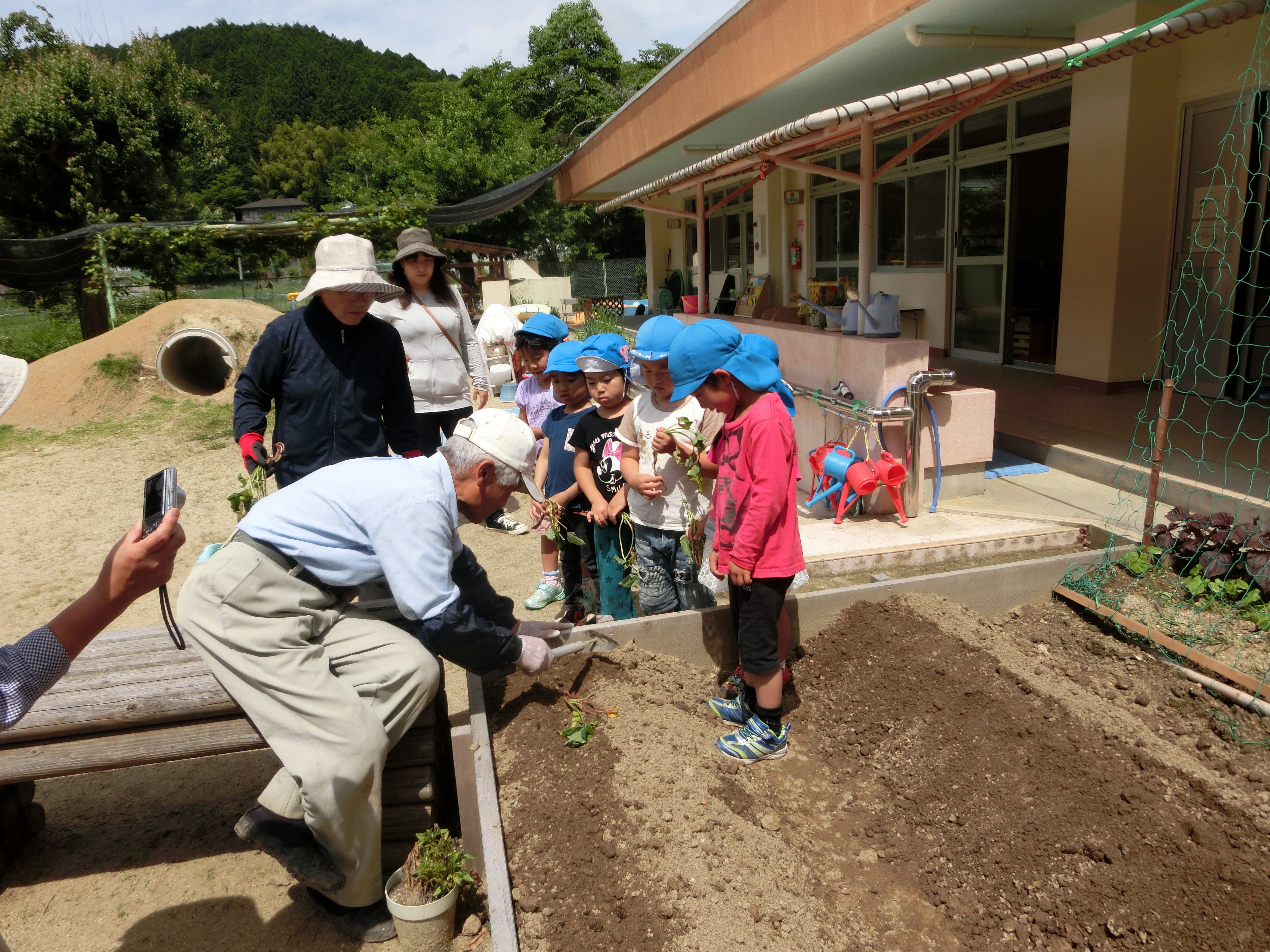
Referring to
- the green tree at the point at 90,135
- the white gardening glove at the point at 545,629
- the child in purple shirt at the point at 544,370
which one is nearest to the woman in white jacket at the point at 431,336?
the child in purple shirt at the point at 544,370

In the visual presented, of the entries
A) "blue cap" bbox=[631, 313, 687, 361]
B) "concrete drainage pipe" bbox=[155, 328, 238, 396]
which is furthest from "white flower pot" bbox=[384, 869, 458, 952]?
"concrete drainage pipe" bbox=[155, 328, 238, 396]

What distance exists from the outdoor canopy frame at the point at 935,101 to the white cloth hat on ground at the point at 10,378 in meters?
4.40

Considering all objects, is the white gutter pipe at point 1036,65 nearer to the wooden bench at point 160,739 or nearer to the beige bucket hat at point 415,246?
the beige bucket hat at point 415,246

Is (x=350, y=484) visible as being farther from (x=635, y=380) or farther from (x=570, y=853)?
(x=635, y=380)

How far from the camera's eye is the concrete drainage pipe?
11.8 metres

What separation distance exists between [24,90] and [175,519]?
24.7 metres

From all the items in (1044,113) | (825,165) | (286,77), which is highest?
(286,77)

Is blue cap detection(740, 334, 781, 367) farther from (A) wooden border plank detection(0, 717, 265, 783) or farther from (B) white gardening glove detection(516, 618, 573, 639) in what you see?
(A) wooden border plank detection(0, 717, 265, 783)

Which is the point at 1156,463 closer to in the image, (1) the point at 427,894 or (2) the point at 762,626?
(2) the point at 762,626

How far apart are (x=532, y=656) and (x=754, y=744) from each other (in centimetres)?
80

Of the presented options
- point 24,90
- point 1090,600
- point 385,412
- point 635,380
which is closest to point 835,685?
point 1090,600

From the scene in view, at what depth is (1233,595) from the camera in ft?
11.6

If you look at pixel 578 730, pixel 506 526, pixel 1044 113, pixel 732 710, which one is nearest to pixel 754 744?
pixel 732 710

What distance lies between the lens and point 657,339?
3.34 metres
